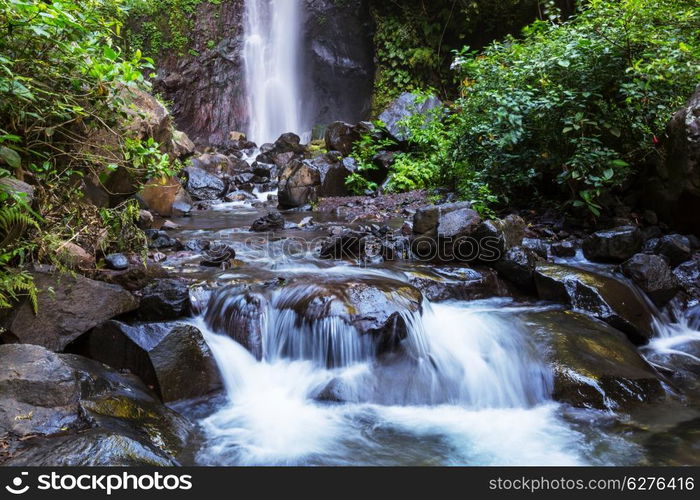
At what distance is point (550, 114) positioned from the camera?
704cm

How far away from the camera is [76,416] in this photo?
9.86 ft

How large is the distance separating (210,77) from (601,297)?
20.8m

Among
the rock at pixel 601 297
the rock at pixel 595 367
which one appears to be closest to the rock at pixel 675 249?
the rock at pixel 601 297

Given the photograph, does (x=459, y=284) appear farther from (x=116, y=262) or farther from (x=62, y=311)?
(x=62, y=311)

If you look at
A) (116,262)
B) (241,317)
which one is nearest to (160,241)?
(116,262)

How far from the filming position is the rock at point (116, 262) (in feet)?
16.5

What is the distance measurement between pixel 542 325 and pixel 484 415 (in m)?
1.26

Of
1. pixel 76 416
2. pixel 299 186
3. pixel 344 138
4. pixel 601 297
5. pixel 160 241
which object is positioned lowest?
pixel 76 416

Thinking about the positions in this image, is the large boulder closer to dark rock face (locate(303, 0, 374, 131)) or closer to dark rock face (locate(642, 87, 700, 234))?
dark rock face (locate(642, 87, 700, 234))

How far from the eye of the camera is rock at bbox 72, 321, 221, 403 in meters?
3.84

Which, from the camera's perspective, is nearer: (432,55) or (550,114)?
(550,114)
